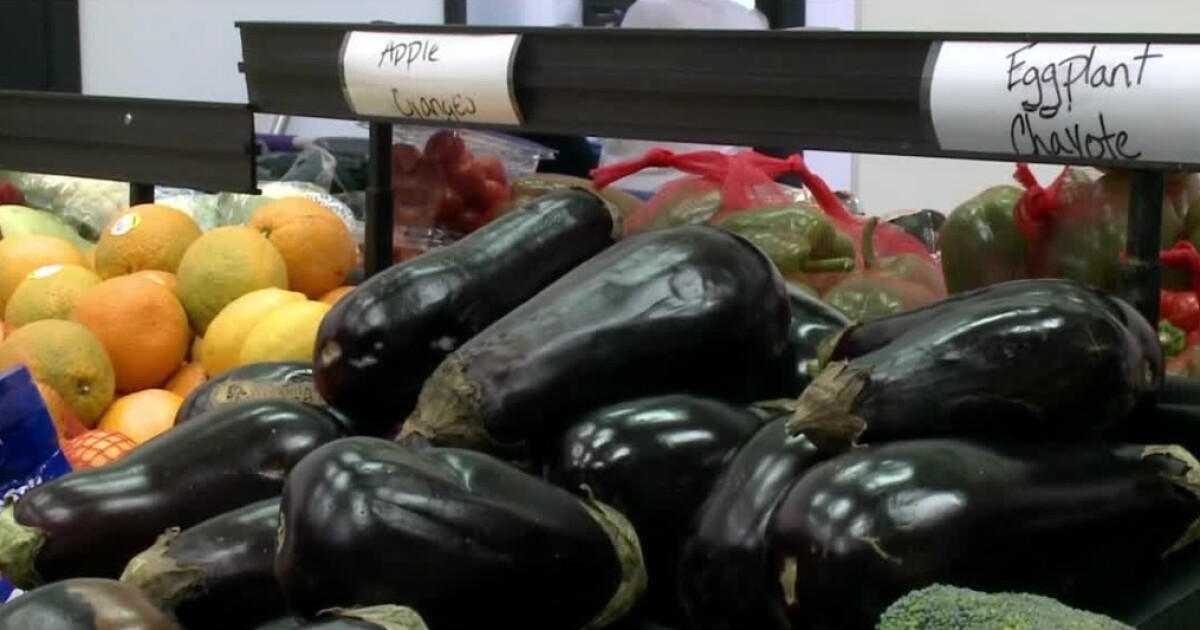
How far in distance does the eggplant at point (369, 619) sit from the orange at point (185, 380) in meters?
0.86

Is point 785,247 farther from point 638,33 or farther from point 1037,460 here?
point 1037,460

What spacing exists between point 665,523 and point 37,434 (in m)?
0.58

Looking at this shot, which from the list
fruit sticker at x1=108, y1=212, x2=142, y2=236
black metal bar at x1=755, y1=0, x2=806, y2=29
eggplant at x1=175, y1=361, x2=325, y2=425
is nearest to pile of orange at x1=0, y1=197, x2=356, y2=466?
fruit sticker at x1=108, y1=212, x2=142, y2=236

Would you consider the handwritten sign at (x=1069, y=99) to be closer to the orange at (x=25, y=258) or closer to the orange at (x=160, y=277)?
the orange at (x=160, y=277)

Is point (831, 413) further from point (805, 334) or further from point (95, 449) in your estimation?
point (95, 449)

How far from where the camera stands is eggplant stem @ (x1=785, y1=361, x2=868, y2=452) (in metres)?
0.63

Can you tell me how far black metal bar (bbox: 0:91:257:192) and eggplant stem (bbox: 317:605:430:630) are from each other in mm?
819

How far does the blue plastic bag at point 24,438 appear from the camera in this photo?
1.05m

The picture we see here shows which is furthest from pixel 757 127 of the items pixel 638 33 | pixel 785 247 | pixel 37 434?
pixel 37 434

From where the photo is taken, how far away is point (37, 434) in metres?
1.06

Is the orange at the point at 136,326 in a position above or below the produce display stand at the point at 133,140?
below

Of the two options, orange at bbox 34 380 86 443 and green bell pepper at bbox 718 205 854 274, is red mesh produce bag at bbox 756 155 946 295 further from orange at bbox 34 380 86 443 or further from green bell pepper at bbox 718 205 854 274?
orange at bbox 34 380 86 443

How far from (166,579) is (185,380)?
0.80 meters

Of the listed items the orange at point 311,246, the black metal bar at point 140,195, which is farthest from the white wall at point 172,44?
the orange at point 311,246
